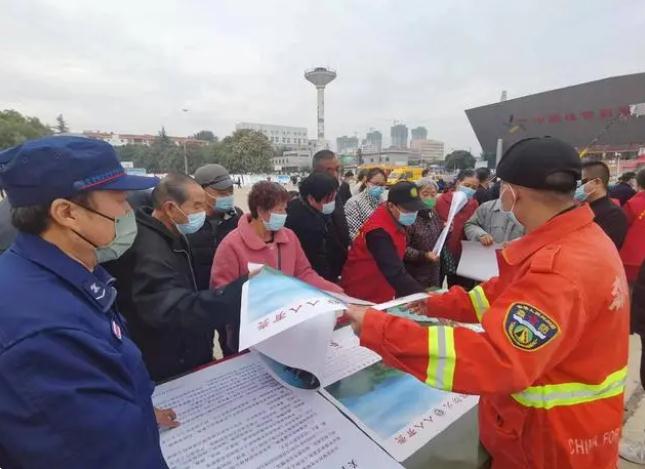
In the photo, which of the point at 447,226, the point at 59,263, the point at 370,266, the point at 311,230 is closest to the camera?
the point at 59,263

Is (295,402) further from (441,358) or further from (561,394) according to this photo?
(561,394)

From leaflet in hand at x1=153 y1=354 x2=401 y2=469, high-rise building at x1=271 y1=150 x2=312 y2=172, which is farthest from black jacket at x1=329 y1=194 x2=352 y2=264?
high-rise building at x1=271 y1=150 x2=312 y2=172

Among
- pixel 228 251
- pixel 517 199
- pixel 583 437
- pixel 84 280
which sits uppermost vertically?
pixel 517 199

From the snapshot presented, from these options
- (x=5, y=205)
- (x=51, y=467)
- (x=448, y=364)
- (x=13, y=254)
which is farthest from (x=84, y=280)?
(x=5, y=205)

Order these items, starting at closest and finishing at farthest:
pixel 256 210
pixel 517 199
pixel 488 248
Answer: pixel 517 199, pixel 256 210, pixel 488 248

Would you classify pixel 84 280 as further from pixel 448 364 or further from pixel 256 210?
pixel 256 210

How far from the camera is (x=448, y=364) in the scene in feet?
2.74

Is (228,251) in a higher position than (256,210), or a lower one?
lower

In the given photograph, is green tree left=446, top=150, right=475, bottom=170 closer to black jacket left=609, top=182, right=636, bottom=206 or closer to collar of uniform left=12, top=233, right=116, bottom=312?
black jacket left=609, top=182, right=636, bottom=206

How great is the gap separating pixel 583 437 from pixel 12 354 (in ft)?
4.14


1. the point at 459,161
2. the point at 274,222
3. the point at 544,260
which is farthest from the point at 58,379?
the point at 459,161

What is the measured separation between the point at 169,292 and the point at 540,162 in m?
1.29

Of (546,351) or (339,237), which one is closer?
(546,351)

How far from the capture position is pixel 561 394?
0.91 meters
